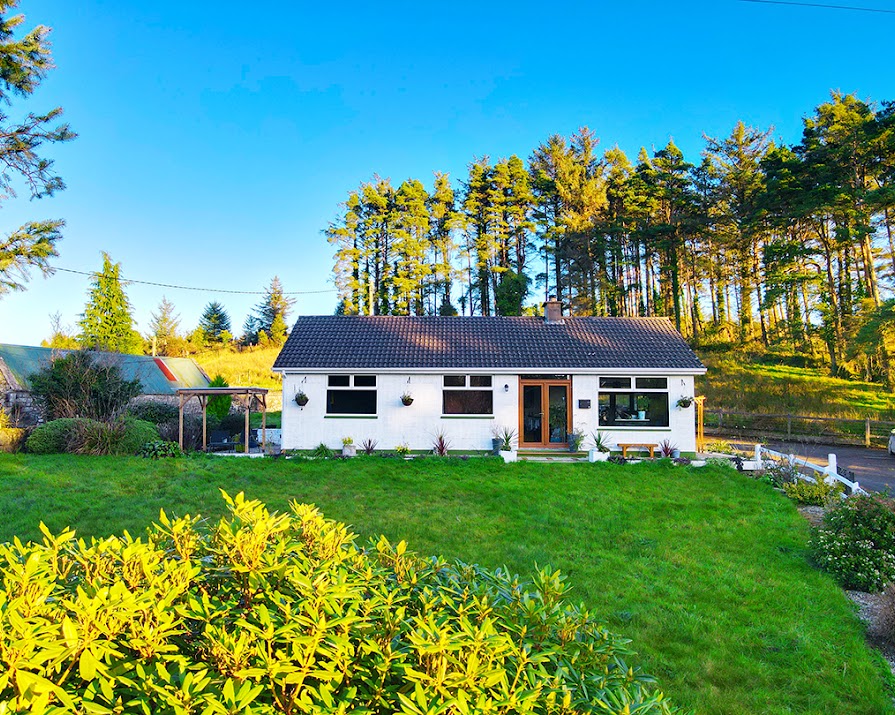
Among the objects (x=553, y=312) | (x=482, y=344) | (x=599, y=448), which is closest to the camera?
(x=599, y=448)

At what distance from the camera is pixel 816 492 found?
10.2 meters

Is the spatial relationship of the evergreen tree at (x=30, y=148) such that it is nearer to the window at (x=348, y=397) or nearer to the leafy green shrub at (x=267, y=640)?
the window at (x=348, y=397)

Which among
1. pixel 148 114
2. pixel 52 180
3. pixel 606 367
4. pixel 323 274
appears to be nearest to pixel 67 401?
pixel 52 180

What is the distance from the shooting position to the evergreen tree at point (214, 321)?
177ft

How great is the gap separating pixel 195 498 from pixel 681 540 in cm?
859

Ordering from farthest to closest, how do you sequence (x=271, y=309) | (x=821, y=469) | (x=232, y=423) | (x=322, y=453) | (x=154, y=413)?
(x=271, y=309)
(x=232, y=423)
(x=154, y=413)
(x=322, y=453)
(x=821, y=469)

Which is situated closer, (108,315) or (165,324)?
(108,315)

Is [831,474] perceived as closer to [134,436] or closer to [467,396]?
[467,396]

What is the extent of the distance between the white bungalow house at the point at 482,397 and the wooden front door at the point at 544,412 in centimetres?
3

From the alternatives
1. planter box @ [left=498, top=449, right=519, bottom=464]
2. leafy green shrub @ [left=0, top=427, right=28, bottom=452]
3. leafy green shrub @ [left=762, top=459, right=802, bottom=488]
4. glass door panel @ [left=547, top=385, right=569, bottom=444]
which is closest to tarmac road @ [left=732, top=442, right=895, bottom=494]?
leafy green shrub @ [left=762, top=459, right=802, bottom=488]

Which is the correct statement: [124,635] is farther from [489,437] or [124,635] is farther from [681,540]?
[489,437]

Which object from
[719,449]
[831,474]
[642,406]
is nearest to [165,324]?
[642,406]

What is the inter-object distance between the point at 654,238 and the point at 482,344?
977 inches

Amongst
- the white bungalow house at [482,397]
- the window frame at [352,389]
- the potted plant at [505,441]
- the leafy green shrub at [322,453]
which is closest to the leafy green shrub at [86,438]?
the white bungalow house at [482,397]
